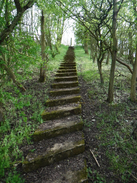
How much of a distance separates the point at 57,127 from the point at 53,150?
70 centimetres

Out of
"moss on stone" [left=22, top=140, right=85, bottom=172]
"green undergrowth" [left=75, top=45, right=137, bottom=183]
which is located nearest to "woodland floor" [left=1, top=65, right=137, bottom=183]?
"green undergrowth" [left=75, top=45, right=137, bottom=183]

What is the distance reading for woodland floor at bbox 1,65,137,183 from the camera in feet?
7.40

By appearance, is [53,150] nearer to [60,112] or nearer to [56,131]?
[56,131]

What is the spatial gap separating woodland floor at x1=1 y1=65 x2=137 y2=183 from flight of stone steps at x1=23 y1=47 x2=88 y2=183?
0.14 m

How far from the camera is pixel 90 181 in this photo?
2203mm

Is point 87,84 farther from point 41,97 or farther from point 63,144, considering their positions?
point 63,144

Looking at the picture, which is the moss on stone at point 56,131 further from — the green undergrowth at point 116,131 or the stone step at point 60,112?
the stone step at point 60,112

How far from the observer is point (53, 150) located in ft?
8.75

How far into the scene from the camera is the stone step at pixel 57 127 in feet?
10.0

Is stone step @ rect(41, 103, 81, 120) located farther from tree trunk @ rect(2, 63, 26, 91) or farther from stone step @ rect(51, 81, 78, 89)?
stone step @ rect(51, 81, 78, 89)

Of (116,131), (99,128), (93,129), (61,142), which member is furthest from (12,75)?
(116,131)

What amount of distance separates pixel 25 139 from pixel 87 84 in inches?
172

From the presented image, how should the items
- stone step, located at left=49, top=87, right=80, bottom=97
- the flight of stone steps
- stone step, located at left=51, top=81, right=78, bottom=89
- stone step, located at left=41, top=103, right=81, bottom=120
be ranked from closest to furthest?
1. the flight of stone steps
2. stone step, located at left=41, top=103, right=81, bottom=120
3. stone step, located at left=49, top=87, right=80, bottom=97
4. stone step, located at left=51, top=81, right=78, bottom=89

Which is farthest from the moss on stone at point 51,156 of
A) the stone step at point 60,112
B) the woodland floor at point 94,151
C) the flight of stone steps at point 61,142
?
the stone step at point 60,112
